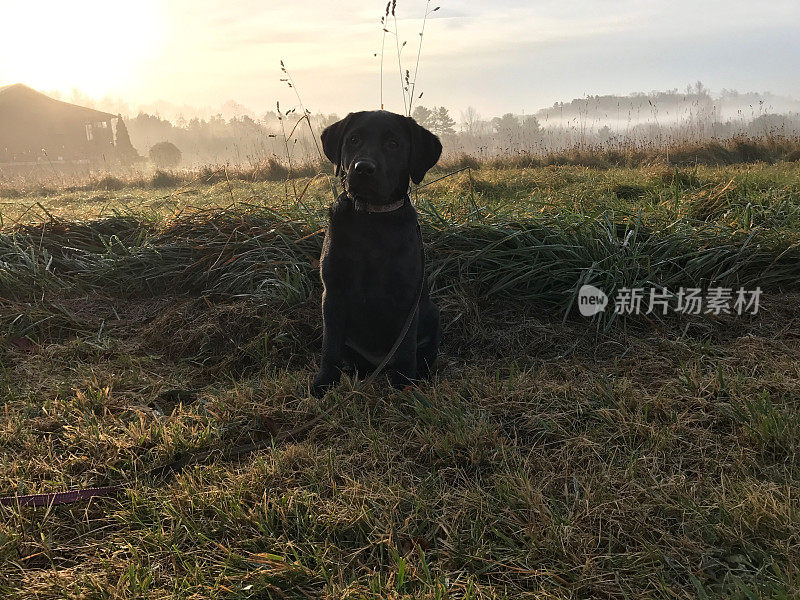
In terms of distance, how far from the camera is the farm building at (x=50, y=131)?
32.6 metres

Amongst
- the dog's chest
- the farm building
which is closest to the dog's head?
the dog's chest

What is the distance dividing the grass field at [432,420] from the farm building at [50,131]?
105ft

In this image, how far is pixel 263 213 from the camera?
495cm

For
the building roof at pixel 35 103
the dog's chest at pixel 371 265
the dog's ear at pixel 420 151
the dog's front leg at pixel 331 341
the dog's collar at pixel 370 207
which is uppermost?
the building roof at pixel 35 103

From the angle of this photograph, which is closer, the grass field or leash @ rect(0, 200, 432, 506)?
the grass field

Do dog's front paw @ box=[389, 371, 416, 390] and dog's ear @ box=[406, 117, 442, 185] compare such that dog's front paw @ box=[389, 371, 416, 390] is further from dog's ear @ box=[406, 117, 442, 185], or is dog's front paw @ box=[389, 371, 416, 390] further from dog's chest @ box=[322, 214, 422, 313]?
dog's ear @ box=[406, 117, 442, 185]

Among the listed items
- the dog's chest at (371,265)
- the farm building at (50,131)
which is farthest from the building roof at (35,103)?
the dog's chest at (371,265)

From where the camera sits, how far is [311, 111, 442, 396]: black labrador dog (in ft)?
8.77

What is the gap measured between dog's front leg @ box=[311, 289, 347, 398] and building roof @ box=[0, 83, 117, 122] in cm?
3857

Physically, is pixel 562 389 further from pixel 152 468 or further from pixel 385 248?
pixel 152 468

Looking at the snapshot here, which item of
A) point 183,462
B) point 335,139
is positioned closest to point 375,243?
point 335,139

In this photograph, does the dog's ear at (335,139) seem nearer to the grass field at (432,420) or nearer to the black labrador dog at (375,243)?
the black labrador dog at (375,243)

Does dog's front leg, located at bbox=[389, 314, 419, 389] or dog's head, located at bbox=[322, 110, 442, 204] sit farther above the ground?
dog's head, located at bbox=[322, 110, 442, 204]

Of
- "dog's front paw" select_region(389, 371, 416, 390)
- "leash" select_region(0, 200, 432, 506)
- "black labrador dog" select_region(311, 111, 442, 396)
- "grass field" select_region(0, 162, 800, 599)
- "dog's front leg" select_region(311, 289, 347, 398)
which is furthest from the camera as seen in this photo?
"dog's front paw" select_region(389, 371, 416, 390)
